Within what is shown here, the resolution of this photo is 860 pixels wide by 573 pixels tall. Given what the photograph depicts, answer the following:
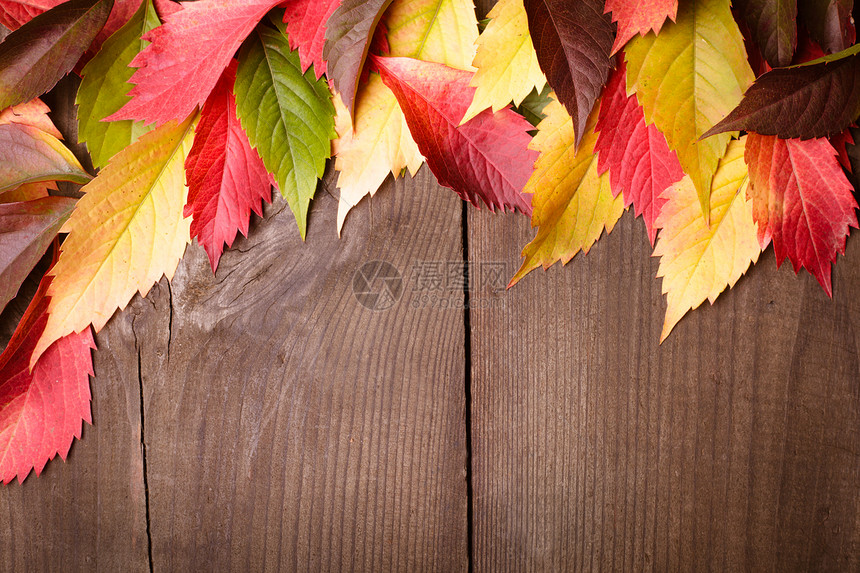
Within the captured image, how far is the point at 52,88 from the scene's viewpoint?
39cm

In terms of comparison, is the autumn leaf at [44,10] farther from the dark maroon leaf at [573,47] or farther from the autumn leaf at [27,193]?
the dark maroon leaf at [573,47]

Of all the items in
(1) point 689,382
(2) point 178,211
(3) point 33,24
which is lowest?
(1) point 689,382

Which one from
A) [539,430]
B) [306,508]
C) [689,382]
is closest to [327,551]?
[306,508]

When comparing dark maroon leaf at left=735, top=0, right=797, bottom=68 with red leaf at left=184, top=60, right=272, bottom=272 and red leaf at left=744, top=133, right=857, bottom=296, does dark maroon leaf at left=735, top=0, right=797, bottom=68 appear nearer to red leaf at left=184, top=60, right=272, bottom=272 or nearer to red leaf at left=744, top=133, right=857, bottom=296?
red leaf at left=744, top=133, right=857, bottom=296

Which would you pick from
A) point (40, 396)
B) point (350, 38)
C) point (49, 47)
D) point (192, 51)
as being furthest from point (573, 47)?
point (40, 396)

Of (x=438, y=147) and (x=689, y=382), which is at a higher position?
(x=438, y=147)

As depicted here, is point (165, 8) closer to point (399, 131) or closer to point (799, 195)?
point (399, 131)

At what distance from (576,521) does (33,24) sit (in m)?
0.54

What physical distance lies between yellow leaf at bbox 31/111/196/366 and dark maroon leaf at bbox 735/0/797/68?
385mm

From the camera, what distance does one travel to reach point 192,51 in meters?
0.37

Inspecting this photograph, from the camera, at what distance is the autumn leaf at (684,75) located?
0.34m

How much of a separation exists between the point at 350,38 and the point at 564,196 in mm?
180

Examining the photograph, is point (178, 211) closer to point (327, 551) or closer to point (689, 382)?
point (327, 551)

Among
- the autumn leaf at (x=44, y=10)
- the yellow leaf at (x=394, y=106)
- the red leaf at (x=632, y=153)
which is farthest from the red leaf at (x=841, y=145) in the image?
the autumn leaf at (x=44, y=10)
